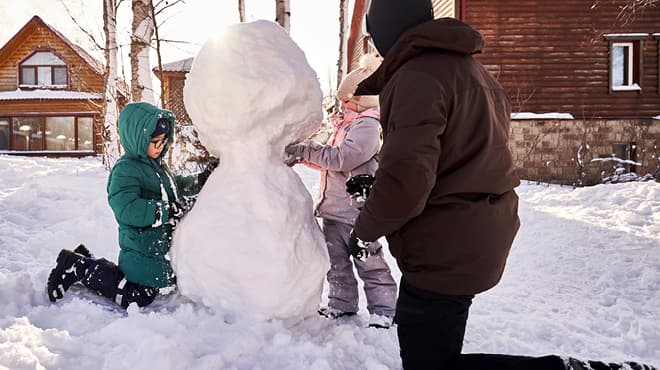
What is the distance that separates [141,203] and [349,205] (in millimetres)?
1181

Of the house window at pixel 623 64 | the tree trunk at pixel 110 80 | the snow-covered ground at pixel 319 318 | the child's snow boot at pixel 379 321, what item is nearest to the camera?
the snow-covered ground at pixel 319 318

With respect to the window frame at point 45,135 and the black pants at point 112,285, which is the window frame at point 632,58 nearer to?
the black pants at point 112,285

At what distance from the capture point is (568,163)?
40.3 ft

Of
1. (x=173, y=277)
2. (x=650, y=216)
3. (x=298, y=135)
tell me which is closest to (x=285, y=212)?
(x=298, y=135)

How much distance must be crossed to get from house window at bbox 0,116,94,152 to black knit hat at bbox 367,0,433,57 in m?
21.7

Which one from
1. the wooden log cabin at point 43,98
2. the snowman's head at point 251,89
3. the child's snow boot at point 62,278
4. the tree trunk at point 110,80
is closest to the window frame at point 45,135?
the wooden log cabin at point 43,98

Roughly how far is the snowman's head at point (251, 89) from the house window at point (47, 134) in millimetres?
20942

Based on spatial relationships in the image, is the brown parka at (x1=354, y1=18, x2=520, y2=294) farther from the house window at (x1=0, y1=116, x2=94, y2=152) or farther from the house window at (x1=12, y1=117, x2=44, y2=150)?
the house window at (x1=12, y1=117, x2=44, y2=150)

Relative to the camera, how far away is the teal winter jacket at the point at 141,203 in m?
2.53

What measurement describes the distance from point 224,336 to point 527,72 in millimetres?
12102

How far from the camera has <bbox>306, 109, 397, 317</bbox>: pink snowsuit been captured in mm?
2922

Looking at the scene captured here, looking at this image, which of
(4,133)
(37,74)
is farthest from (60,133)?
(37,74)

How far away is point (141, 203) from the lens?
2518 millimetres

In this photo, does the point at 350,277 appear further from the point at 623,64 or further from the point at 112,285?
the point at 623,64
